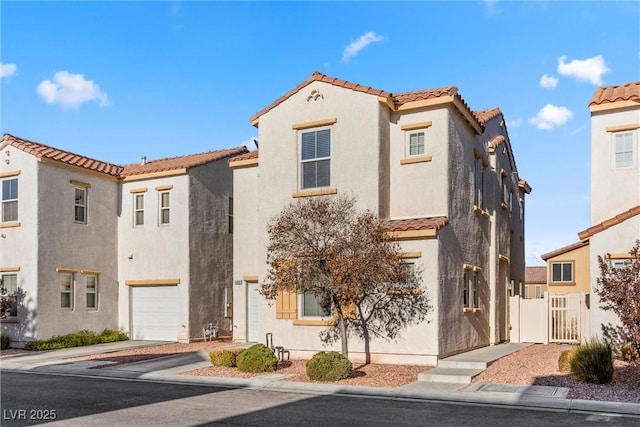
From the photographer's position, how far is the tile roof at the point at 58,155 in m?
22.2

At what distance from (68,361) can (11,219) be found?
23.8 ft

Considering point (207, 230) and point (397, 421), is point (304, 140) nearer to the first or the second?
point (207, 230)

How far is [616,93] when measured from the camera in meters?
19.2

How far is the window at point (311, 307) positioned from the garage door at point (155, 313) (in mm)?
7737

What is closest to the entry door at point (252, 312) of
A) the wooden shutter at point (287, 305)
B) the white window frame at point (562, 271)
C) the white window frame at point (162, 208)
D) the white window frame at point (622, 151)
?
the wooden shutter at point (287, 305)

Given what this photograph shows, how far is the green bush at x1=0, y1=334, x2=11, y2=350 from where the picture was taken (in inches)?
845

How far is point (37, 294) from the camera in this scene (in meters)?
21.5

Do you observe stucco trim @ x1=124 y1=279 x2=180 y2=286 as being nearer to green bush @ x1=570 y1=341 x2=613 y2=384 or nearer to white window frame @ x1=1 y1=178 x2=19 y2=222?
white window frame @ x1=1 y1=178 x2=19 y2=222

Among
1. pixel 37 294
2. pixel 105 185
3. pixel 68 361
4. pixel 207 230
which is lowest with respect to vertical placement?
pixel 68 361

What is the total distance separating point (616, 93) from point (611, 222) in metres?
4.76

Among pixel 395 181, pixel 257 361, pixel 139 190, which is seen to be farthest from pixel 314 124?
pixel 139 190

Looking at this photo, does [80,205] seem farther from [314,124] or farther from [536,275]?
[536,275]

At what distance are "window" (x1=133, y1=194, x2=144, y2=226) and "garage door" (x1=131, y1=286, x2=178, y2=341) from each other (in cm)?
263

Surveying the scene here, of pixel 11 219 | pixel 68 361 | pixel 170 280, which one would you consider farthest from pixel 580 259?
pixel 11 219
